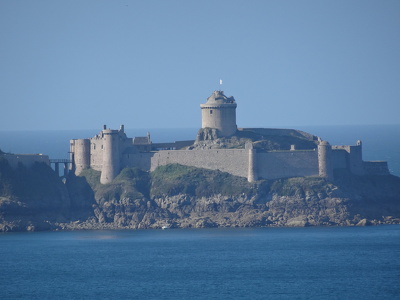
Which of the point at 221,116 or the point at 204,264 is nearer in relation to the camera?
the point at 204,264

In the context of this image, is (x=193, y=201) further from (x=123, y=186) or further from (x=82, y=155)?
(x=82, y=155)

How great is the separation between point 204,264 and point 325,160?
21.1 meters

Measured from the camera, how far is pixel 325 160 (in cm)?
10969

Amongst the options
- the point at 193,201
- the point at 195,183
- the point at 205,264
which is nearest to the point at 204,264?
the point at 205,264

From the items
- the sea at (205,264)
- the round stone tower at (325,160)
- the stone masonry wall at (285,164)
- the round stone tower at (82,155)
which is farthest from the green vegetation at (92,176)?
the round stone tower at (325,160)

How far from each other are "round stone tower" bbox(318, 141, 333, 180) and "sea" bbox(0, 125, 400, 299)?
6417 mm

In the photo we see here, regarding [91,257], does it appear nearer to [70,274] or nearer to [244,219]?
[70,274]

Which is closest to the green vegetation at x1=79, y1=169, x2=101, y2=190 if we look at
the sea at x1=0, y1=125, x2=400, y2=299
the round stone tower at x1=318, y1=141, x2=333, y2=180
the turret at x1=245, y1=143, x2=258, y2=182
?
the sea at x1=0, y1=125, x2=400, y2=299

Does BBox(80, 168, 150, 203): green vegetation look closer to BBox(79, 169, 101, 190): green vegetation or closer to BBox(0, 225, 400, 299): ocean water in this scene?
BBox(79, 169, 101, 190): green vegetation

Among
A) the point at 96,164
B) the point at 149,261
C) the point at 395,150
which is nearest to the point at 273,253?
the point at 149,261

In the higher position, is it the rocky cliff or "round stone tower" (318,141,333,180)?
"round stone tower" (318,141,333,180)

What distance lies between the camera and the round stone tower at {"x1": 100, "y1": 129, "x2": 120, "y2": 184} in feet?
371

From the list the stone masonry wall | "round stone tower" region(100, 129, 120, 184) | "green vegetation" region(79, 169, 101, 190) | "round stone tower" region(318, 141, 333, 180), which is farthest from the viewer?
"round stone tower" region(100, 129, 120, 184)

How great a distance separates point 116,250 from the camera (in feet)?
320
